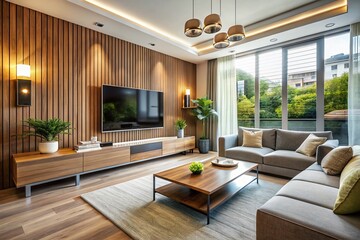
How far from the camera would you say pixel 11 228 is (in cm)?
179

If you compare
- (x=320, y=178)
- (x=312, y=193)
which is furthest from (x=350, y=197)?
(x=320, y=178)

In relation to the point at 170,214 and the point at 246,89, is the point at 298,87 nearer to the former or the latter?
the point at 246,89

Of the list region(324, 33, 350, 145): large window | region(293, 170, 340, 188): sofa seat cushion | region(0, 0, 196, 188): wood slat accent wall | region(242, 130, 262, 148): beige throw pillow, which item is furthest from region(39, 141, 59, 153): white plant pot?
region(324, 33, 350, 145): large window

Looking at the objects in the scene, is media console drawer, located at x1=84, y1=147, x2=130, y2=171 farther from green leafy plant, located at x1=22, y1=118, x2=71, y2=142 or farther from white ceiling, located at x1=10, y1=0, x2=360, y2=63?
white ceiling, located at x1=10, y1=0, x2=360, y2=63

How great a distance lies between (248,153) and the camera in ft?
11.3

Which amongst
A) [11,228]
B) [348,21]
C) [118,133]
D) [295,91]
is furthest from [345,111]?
[11,228]

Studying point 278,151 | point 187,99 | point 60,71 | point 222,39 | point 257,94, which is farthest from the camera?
point 187,99

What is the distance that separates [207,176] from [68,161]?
2133 millimetres

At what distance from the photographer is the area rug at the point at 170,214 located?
5.52 ft

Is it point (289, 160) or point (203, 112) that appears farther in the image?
point (203, 112)

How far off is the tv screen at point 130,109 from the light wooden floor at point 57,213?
3.79 ft

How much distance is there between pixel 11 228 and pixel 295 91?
17.1 ft

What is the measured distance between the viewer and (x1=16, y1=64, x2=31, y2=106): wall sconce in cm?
268

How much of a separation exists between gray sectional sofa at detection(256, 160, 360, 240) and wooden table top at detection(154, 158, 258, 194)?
0.55 m
